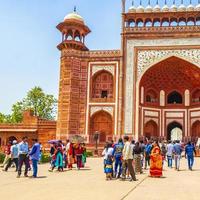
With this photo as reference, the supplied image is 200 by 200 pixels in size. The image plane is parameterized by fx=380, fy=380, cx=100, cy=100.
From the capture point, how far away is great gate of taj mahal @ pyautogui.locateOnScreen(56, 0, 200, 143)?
28.1m

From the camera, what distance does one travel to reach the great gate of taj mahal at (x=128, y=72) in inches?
1105

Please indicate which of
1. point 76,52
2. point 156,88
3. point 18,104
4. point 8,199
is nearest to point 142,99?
point 156,88

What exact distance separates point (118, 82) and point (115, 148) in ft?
58.8

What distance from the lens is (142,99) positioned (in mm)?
29750

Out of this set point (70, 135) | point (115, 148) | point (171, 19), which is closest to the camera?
point (115, 148)

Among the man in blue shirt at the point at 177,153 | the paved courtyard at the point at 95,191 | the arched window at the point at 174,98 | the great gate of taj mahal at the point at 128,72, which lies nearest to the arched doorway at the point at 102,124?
the great gate of taj mahal at the point at 128,72

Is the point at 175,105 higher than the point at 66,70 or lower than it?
lower

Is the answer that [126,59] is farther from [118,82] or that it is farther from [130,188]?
[130,188]

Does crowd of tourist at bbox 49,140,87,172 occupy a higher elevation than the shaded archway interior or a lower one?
lower

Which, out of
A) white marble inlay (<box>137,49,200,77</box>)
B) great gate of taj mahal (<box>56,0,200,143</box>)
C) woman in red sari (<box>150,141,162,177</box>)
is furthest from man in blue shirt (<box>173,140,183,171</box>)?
white marble inlay (<box>137,49,200,77</box>)

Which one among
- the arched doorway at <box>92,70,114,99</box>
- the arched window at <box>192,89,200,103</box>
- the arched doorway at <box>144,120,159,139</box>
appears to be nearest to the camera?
the arched doorway at <box>92,70,114,99</box>

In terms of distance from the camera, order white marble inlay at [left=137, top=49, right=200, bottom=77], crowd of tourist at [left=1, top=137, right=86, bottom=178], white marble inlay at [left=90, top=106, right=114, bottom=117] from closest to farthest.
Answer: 1. crowd of tourist at [left=1, top=137, right=86, bottom=178]
2. white marble inlay at [left=137, top=49, right=200, bottom=77]
3. white marble inlay at [left=90, top=106, right=114, bottom=117]

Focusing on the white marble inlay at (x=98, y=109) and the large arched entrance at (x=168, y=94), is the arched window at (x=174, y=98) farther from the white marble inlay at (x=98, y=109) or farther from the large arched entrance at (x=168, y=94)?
the white marble inlay at (x=98, y=109)

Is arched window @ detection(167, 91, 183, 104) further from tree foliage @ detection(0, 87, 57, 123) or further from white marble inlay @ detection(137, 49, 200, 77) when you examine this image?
tree foliage @ detection(0, 87, 57, 123)
